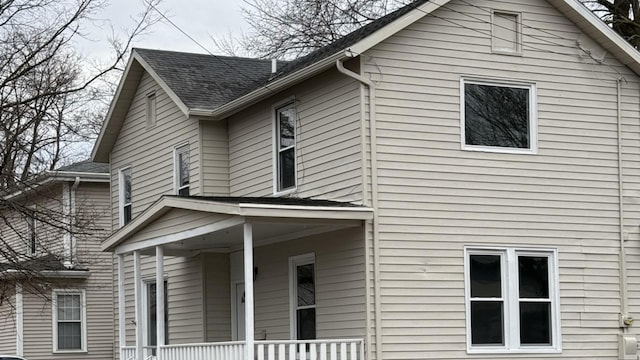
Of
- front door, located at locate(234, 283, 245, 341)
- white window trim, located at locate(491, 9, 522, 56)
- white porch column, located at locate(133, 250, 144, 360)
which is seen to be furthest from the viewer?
front door, located at locate(234, 283, 245, 341)

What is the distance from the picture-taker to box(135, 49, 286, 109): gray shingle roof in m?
23.1

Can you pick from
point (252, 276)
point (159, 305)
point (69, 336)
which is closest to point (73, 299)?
point (69, 336)

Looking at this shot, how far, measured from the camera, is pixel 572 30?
19.7 meters

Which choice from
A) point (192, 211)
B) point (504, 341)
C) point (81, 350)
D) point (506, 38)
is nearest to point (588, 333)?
point (504, 341)

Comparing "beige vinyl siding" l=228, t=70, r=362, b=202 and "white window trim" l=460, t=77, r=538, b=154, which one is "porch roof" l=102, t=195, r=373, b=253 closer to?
"beige vinyl siding" l=228, t=70, r=362, b=202

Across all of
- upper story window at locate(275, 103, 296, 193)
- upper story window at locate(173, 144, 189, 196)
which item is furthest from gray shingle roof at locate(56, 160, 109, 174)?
upper story window at locate(275, 103, 296, 193)

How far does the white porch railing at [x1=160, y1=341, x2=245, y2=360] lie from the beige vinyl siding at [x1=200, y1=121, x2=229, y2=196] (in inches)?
160

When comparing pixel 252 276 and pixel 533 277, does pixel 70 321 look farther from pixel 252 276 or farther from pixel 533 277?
pixel 533 277

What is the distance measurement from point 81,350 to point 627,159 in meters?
19.3

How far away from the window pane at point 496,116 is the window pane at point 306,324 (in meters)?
4.08

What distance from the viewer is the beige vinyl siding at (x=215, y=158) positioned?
22.5 meters

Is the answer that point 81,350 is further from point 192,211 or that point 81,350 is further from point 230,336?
point 192,211

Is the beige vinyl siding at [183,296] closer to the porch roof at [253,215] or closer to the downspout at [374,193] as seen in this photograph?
the porch roof at [253,215]

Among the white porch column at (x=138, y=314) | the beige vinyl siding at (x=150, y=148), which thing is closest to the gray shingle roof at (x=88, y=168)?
the beige vinyl siding at (x=150, y=148)
